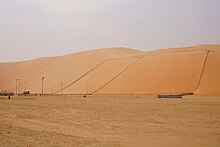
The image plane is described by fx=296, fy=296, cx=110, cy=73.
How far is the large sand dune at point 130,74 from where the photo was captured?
63.7 meters

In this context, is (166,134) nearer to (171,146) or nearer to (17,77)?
(171,146)

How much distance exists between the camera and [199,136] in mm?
11852

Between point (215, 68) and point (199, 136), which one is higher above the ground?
point (215, 68)

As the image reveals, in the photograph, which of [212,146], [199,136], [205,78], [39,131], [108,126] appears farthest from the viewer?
[205,78]

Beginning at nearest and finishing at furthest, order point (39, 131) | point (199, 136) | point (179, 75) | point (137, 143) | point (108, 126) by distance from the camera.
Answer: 1. point (137, 143)
2. point (199, 136)
3. point (39, 131)
4. point (108, 126)
5. point (179, 75)

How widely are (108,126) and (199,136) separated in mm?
4957

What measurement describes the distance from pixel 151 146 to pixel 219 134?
3802 millimetres

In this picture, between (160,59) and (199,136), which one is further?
(160,59)

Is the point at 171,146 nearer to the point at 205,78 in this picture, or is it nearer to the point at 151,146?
the point at 151,146

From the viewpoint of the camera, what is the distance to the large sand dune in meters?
63.7

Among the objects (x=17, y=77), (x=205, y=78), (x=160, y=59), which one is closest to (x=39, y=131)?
(x=205, y=78)

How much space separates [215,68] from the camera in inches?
2616

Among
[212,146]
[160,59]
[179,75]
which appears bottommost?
[212,146]

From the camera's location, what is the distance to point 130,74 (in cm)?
7706
